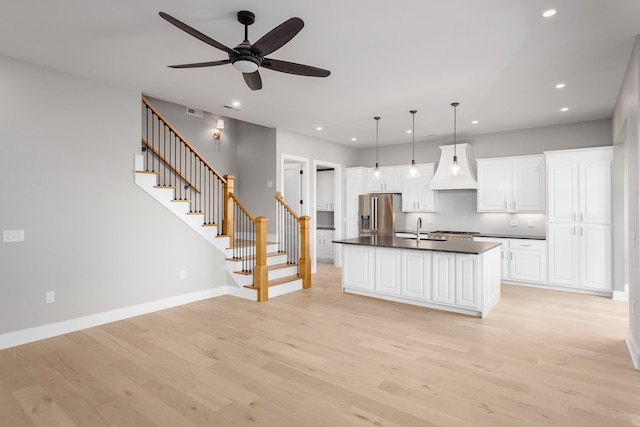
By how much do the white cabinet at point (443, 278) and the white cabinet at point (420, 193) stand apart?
10.0ft

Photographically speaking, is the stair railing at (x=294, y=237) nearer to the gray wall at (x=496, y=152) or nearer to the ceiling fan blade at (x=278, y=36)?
the gray wall at (x=496, y=152)

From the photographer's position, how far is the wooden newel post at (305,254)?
20.3 ft

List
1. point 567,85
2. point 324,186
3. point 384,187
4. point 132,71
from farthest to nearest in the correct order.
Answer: point 324,186, point 384,187, point 567,85, point 132,71

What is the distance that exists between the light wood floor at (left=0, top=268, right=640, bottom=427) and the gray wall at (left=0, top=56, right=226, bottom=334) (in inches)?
18.0

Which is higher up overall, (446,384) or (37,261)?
(37,261)

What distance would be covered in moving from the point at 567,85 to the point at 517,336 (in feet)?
10.4

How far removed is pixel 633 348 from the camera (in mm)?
3281

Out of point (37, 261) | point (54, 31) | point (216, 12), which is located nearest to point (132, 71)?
point (54, 31)

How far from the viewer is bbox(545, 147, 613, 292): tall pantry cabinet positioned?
5539mm

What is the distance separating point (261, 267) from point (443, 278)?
264cm

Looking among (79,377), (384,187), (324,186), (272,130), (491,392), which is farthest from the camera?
(324,186)

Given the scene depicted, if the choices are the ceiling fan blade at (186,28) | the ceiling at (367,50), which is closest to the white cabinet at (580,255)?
the ceiling at (367,50)

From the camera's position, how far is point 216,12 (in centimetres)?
283

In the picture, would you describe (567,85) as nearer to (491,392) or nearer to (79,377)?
(491,392)
